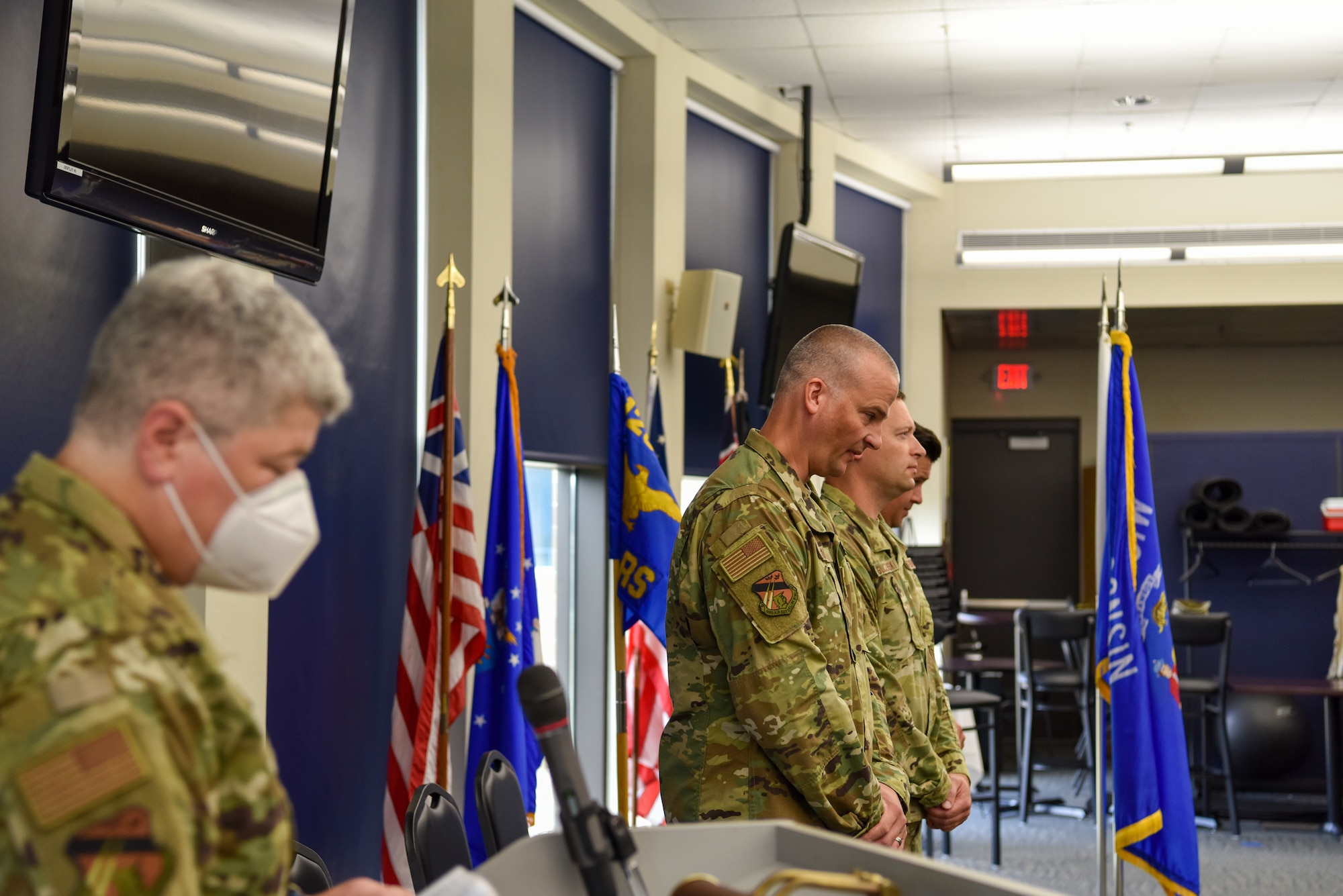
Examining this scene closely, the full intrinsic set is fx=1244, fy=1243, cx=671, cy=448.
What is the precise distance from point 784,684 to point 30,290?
1.59 metres

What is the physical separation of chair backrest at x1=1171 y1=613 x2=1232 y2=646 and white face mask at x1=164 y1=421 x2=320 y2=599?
6.30 metres

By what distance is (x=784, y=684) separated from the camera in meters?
2.20

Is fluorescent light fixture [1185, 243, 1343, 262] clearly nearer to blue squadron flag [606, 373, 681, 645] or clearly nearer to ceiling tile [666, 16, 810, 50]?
ceiling tile [666, 16, 810, 50]

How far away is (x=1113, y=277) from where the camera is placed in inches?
330

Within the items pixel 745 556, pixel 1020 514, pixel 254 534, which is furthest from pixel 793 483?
pixel 1020 514

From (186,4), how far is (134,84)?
0.23 m

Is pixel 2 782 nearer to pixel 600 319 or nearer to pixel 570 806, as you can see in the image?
pixel 570 806

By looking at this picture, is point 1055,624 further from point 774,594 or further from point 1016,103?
point 774,594

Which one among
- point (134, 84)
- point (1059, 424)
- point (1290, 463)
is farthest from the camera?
→ point (1059, 424)

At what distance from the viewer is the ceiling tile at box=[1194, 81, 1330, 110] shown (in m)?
6.74

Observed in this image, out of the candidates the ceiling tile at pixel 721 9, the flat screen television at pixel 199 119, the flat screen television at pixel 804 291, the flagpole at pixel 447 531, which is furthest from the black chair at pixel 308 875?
the flat screen television at pixel 804 291

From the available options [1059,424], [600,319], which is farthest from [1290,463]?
[600,319]

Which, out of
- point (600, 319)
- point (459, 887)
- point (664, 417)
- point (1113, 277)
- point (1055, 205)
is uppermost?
point (1055, 205)

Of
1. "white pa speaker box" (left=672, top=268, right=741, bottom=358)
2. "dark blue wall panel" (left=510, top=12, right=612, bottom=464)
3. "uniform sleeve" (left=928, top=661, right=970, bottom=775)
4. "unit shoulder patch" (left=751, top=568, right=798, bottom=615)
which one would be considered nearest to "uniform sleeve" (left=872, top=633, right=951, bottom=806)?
"uniform sleeve" (left=928, top=661, right=970, bottom=775)
